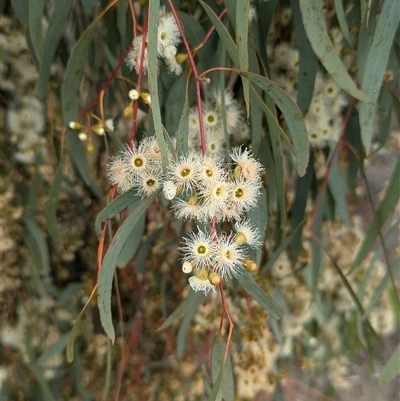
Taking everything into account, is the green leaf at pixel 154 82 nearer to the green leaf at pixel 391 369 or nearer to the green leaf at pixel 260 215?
the green leaf at pixel 260 215

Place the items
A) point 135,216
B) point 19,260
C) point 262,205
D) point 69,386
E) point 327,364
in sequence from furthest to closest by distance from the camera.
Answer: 1. point 327,364
2. point 69,386
3. point 19,260
4. point 262,205
5. point 135,216

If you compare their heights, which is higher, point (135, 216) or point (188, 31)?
point (188, 31)

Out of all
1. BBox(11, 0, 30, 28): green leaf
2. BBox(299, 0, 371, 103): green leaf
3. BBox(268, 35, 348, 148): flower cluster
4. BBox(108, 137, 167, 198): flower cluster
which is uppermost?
BBox(268, 35, 348, 148): flower cluster

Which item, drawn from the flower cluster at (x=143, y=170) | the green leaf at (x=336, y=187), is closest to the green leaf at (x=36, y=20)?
the flower cluster at (x=143, y=170)

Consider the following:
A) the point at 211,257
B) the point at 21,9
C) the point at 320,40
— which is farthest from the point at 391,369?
the point at 21,9

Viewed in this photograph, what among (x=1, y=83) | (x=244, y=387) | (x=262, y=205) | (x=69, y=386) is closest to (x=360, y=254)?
(x=262, y=205)

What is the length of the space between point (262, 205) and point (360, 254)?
0.31 meters

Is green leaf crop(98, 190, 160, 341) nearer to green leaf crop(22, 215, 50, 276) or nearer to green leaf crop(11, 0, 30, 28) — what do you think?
green leaf crop(11, 0, 30, 28)

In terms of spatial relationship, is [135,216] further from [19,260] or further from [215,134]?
[19,260]

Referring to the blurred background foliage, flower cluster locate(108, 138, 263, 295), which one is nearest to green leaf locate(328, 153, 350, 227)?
the blurred background foliage

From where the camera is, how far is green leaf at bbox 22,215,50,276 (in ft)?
3.94

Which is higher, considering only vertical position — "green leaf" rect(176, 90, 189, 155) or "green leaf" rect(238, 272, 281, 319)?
"green leaf" rect(176, 90, 189, 155)

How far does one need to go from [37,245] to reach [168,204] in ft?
1.17

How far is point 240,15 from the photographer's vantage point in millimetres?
573
